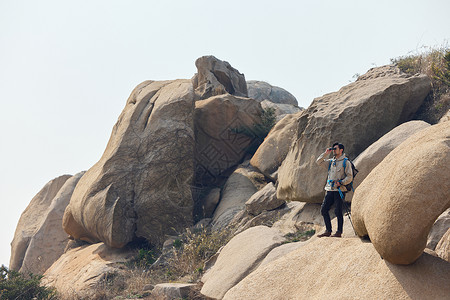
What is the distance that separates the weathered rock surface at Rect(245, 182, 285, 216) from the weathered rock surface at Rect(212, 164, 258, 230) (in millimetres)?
1153

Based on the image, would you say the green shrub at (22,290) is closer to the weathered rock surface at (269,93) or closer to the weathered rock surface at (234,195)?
the weathered rock surface at (234,195)

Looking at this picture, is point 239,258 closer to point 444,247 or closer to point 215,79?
point 444,247

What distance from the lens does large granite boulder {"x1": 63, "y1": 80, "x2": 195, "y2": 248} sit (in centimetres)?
1489

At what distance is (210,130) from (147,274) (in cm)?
675

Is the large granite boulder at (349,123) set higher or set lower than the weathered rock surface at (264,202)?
higher

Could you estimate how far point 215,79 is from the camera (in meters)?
20.0

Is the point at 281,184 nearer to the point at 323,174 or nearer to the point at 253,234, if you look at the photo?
the point at 323,174

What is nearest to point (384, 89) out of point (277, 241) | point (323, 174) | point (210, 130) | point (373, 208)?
point (323, 174)

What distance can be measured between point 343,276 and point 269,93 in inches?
977

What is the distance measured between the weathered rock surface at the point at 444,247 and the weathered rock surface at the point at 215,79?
14003 mm

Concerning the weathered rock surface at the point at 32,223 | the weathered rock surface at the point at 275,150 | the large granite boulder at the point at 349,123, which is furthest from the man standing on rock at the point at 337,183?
the weathered rock surface at the point at 32,223

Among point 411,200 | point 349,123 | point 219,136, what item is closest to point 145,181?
point 219,136

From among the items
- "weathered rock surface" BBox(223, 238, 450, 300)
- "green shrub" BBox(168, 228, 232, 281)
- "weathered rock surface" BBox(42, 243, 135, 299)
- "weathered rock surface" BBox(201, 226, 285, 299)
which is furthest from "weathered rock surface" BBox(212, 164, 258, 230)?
"weathered rock surface" BBox(223, 238, 450, 300)

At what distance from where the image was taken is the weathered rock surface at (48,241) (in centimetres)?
1909
